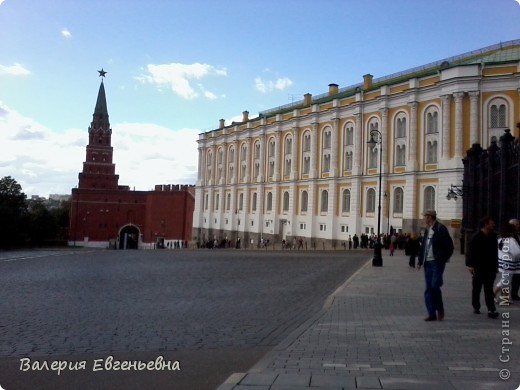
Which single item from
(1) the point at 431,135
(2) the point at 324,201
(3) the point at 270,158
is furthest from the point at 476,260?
(3) the point at 270,158

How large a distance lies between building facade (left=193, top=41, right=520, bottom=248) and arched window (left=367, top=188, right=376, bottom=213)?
97 millimetres

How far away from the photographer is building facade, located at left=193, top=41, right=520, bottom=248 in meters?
40.6

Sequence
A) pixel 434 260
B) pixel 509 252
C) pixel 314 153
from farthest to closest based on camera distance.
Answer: pixel 314 153 < pixel 509 252 < pixel 434 260

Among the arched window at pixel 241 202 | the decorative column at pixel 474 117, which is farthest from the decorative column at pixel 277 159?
the decorative column at pixel 474 117

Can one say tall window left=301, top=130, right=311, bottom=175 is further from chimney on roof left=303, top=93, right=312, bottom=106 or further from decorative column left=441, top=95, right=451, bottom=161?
decorative column left=441, top=95, right=451, bottom=161

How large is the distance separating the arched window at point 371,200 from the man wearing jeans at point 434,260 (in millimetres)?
39855

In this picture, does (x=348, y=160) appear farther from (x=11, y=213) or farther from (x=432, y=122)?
(x=11, y=213)

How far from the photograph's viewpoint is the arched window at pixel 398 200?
4568 centimetres

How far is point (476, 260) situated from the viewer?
28.7 feet

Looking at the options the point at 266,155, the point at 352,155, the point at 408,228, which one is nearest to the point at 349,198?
the point at 352,155

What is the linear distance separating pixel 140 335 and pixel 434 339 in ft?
13.9

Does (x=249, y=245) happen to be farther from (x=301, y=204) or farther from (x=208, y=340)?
(x=208, y=340)

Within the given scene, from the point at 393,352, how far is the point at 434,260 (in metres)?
2.77

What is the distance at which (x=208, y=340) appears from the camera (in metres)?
7.25
